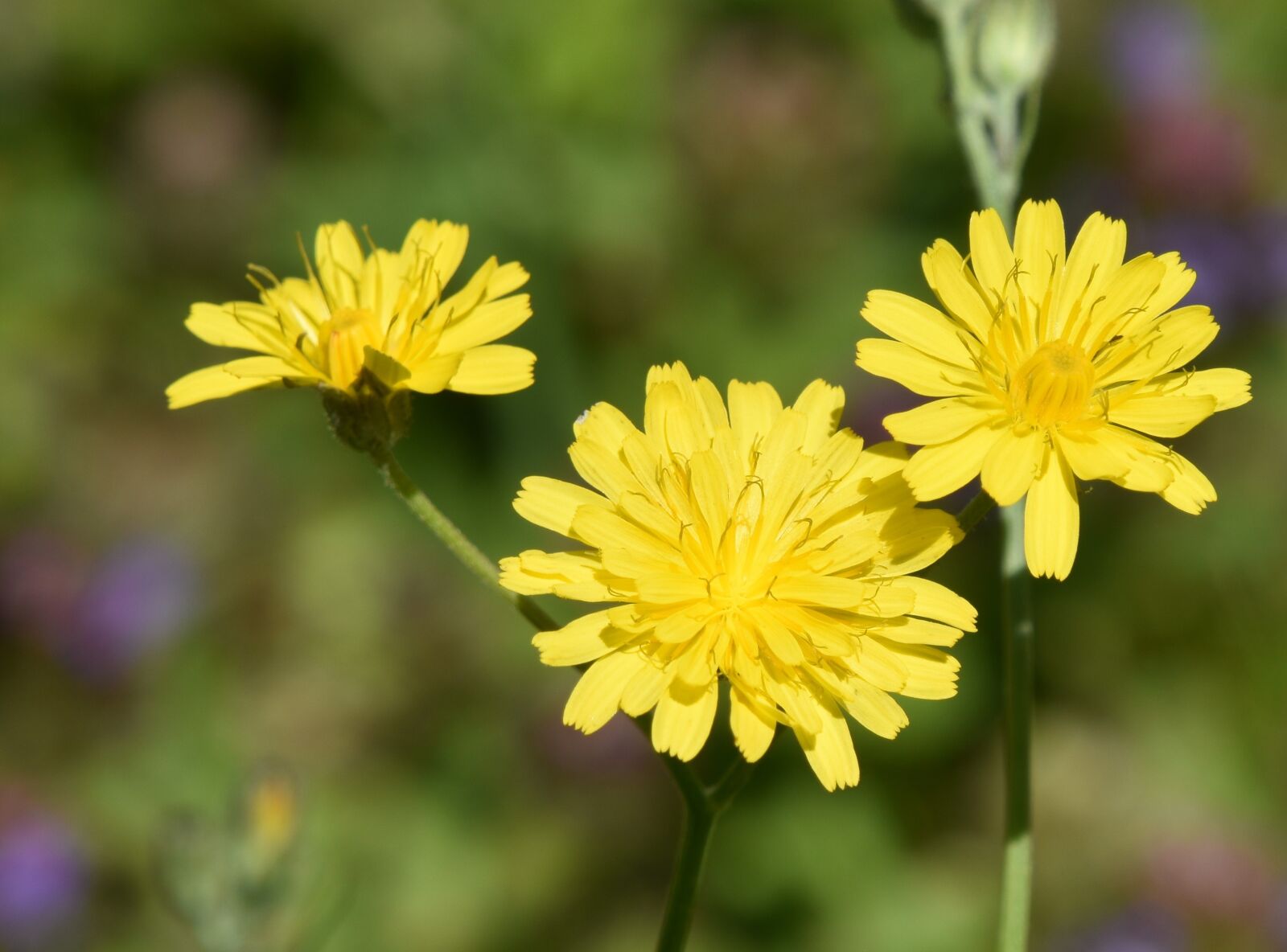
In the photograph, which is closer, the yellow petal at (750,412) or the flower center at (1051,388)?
the flower center at (1051,388)

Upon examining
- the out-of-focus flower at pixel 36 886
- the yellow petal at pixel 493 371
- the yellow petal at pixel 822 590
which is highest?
the yellow petal at pixel 493 371

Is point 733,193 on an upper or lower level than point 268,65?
lower

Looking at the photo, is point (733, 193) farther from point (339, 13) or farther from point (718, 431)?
point (718, 431)

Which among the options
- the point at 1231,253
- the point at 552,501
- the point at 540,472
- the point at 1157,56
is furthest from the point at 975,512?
the point at 1157,56

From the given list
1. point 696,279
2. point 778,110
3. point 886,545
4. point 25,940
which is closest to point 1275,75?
point 778,110

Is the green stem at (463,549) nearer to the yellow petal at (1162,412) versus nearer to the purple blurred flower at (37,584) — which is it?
the yellow petal at (1162,412)

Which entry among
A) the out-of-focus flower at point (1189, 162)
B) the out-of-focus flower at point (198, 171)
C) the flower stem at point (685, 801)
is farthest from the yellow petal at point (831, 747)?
the out-of-focus flower at point (198, 171)

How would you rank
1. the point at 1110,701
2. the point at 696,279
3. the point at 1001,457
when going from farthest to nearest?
the point at 696,279 < the point at 1110,701 < the point at 1001,457
